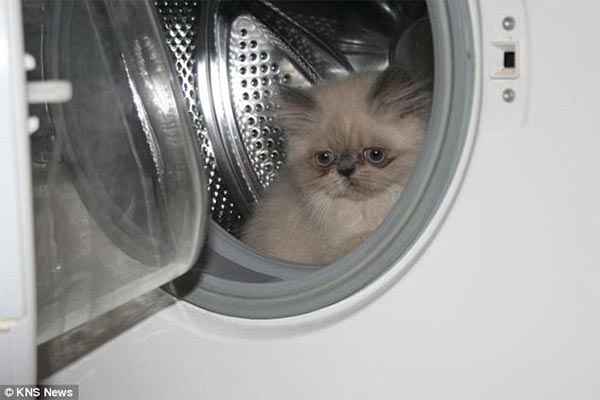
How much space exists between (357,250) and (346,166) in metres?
0.33

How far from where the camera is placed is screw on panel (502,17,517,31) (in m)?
1.14

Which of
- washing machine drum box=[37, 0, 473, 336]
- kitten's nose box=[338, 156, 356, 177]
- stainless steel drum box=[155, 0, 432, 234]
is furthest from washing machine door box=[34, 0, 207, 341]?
stainless steel drum box=[155, 0, 432, 234]

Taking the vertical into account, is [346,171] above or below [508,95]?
below

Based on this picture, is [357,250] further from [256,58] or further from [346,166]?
[256,58]

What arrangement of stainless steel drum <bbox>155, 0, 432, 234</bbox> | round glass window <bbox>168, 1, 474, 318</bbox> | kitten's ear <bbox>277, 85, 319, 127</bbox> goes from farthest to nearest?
stainless steel drum <bbox>155, 0, 432, 234</bbox> → kitten's ear <bbox>277, 85, 319, 127</bbox> → round glass window <bbox>168, 1, 474, 318</bbox>

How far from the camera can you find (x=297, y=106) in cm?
167

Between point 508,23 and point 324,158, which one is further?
point 324,158

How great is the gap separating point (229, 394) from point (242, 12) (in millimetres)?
926

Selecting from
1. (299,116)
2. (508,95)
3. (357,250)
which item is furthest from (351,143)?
(508,95)

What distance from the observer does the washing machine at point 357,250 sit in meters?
1.13

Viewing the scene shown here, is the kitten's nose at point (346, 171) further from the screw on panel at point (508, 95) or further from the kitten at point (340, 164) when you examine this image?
the screw on panel at point (508, 95)

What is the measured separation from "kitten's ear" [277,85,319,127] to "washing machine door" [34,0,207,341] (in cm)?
37

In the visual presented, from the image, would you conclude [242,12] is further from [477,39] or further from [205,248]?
[477,39]

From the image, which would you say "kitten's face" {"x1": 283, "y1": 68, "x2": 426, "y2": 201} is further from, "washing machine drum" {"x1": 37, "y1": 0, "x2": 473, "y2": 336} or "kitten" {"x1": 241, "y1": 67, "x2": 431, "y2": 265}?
"washing machine drum" {"x1": 37, "y1": 0, "x2": 473, "y2": 336}
